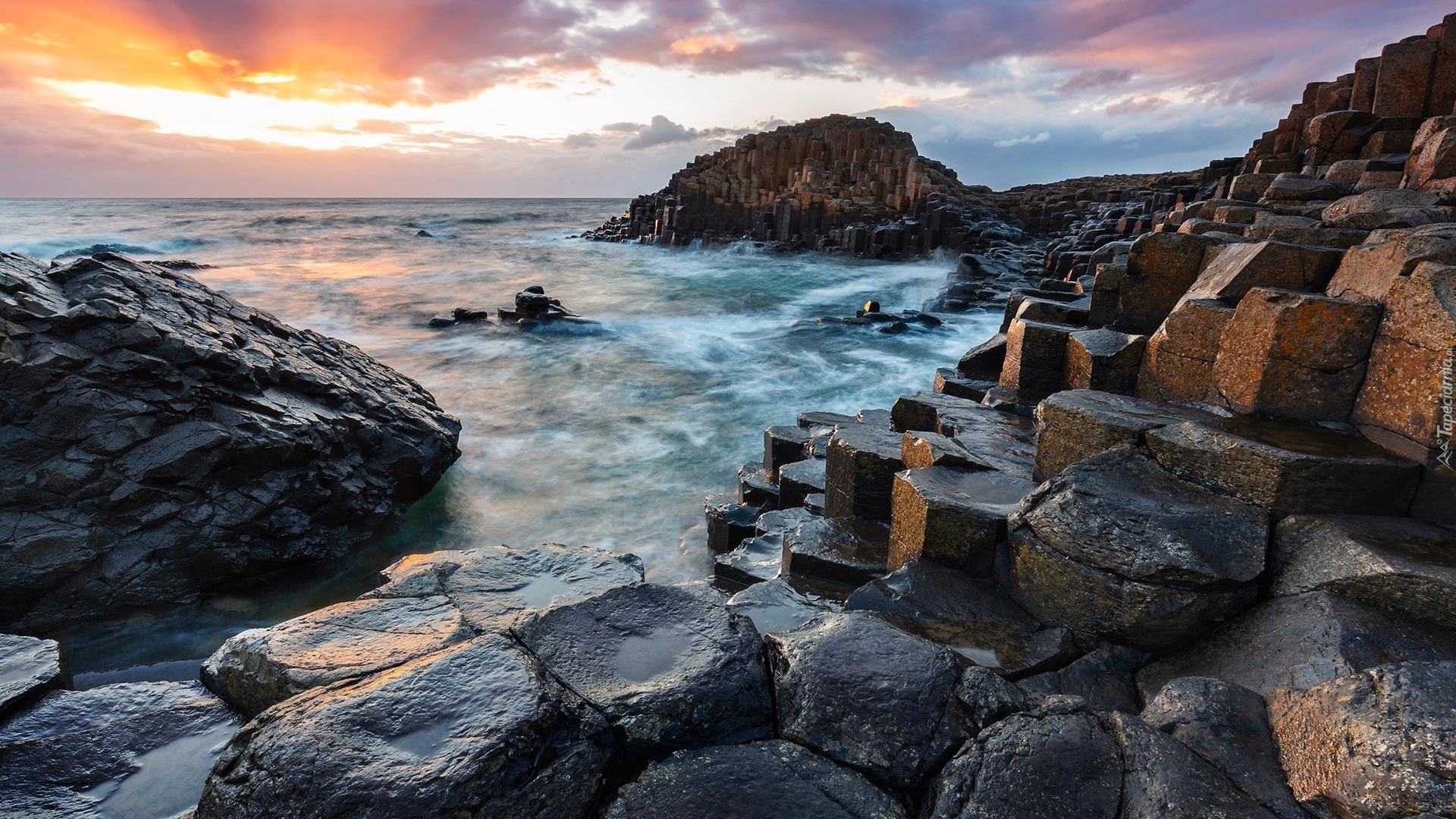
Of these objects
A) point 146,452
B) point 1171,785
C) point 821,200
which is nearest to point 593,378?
point 146,452

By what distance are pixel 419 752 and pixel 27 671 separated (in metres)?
1.96

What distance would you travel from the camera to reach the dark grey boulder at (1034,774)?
6.35ft

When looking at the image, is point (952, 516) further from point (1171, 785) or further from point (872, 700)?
point (1171, 785)

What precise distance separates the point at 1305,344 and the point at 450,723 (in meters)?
4.00

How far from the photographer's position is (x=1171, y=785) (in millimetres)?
1906

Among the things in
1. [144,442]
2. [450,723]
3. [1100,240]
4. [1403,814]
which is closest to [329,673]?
[450,723]

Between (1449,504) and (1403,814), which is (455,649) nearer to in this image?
(1403,814)

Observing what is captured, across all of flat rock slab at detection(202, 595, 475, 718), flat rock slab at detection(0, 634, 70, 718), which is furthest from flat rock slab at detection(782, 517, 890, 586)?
flat rock slab at detection(0, 634, 70, 718)

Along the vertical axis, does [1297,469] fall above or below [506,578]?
above

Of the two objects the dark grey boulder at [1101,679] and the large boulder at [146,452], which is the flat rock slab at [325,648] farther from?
the large boulder at [146,452]

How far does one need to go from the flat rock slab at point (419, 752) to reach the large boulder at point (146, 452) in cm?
384

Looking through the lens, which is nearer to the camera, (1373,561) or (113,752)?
(113,752)

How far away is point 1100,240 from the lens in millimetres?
16234

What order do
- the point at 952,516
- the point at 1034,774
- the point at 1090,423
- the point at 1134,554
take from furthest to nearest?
the point at 1090,423 < the point at 952,516 < the point at 1134,554 < the point at 1034,774
